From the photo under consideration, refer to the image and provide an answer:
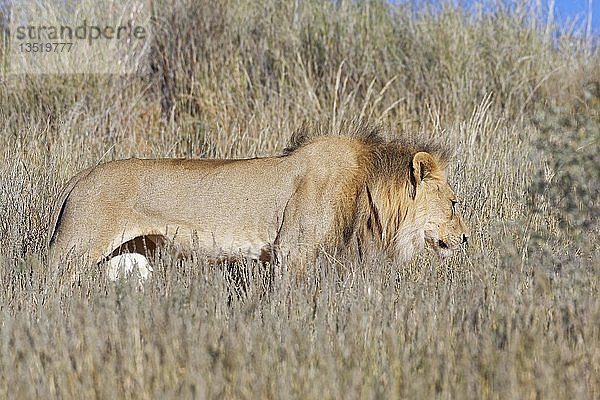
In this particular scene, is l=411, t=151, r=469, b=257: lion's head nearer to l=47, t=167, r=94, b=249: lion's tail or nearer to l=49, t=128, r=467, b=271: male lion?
l=49, t=128, r=467, b=271: male lion

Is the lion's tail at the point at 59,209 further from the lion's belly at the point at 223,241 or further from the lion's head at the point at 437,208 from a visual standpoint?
the lion's head at the point at 437,208

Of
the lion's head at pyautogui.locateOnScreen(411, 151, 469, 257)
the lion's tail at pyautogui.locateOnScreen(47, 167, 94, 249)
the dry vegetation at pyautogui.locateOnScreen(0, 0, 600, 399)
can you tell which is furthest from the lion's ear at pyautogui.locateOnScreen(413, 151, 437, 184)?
the lion's tail at pyautogui.locateOnScreen(47, 167, 94, 249)

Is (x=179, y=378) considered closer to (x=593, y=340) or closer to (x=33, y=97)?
(x=593, y=340)

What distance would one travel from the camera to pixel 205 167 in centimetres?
586

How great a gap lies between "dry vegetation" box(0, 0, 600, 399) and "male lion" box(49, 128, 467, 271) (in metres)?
0.17

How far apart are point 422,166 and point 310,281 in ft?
3.82

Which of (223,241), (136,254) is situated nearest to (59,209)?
(136,254)

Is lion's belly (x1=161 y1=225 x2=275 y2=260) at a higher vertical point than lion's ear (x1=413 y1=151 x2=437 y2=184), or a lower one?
lower

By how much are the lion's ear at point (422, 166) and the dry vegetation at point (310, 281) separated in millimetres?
499

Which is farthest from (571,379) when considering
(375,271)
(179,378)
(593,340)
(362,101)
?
(362,101)

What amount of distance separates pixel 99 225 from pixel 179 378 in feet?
7.17

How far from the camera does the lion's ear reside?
19.1ft

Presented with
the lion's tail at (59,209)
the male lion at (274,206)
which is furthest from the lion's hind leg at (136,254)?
the lion's tail at (59,209)

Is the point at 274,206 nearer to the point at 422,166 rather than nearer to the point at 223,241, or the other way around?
the point at 223,241
